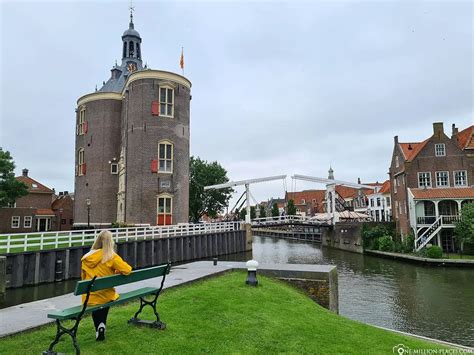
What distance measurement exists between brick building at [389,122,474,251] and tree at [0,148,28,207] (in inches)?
1455

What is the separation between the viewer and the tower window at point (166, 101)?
31203 mm

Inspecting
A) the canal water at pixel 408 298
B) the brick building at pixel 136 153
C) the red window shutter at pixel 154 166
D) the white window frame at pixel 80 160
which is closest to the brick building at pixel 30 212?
the white window frame at pixel 80 160

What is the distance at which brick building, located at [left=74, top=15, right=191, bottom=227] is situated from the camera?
100 ft

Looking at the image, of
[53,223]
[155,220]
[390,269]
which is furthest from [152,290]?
[53,223]

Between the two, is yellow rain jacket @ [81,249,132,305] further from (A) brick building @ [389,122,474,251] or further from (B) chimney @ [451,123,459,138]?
(B) chimney @ [451,123,459,138]

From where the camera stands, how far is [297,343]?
19.1ft

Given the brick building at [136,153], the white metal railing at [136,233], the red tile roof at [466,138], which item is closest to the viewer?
the white metal railing at [136,233]

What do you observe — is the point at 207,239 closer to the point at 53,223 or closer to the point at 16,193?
the point at 16,193

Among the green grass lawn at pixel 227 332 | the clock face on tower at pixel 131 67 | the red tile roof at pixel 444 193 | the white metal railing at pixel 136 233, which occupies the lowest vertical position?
the green grass lawn at pixel 227 332

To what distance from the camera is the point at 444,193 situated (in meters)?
31.0

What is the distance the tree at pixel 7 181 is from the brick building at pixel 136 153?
6.16 metres

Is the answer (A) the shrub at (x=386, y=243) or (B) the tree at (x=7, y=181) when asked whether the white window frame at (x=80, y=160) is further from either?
(A) the shrub at (x=386, y=243)

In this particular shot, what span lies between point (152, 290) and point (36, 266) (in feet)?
45.4

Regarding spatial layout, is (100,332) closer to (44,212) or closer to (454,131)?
(454,131)
